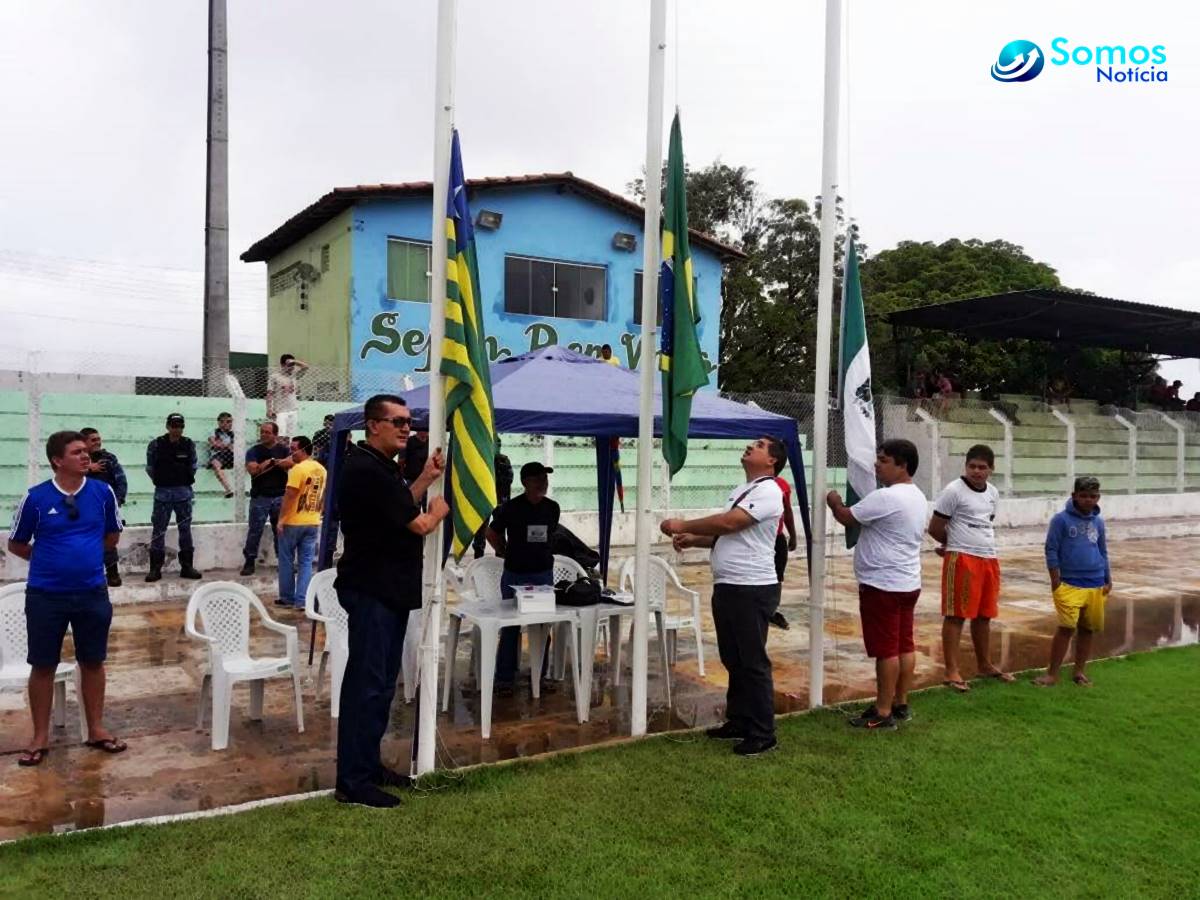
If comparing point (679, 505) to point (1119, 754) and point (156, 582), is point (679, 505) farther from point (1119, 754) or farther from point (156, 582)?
point (1119, 754)

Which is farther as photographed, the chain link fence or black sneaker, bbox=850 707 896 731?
the chain link fence

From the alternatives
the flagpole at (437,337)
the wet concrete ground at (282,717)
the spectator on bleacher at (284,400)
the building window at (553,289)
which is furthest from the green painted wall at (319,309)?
the flagpole at (437,337)

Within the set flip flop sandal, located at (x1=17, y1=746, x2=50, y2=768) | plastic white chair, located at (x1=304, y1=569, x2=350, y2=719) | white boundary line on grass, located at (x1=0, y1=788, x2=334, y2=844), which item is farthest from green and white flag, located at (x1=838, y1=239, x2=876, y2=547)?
flip flop sandal, located at (x1=17, y1=746, x2=50, y2=768)

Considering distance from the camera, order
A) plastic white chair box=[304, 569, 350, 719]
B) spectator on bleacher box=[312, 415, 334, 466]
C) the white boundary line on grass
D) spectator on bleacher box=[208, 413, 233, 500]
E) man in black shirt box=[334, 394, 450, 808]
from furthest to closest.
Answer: spectator on bleacher box=[312, 415, 334, 466] → spectator on bleacher box=[208, 413, 233, 500] → plastic white chair box=[304, 569, 350, 719] → man in black shirt box=[334, 394, 450, 808] → the white boundary line on grass

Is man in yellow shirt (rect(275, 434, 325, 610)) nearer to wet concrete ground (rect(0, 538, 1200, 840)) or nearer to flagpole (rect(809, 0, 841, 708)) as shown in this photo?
wet concrete ground (rect(0, 538, 1200, 840))

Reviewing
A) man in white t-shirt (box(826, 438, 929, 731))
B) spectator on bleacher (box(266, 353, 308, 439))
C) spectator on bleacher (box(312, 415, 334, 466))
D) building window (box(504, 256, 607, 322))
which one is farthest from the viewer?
building window (box(504, 256, 607, 322))

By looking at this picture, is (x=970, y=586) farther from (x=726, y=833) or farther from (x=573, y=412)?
(x=726, y=833)

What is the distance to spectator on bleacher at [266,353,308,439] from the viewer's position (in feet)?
38.3

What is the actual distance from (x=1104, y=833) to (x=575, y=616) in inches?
115

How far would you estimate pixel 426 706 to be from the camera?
446 centimetres

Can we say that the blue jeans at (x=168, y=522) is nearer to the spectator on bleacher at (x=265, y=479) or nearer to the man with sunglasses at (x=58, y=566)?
the spectator on bleacher at (x=265, y=479)

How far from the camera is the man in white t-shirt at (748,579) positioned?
16.3ft

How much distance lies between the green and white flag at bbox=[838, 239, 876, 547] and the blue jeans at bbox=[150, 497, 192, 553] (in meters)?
7.26

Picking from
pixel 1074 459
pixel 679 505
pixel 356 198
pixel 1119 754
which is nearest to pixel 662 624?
pixel 1119 754
